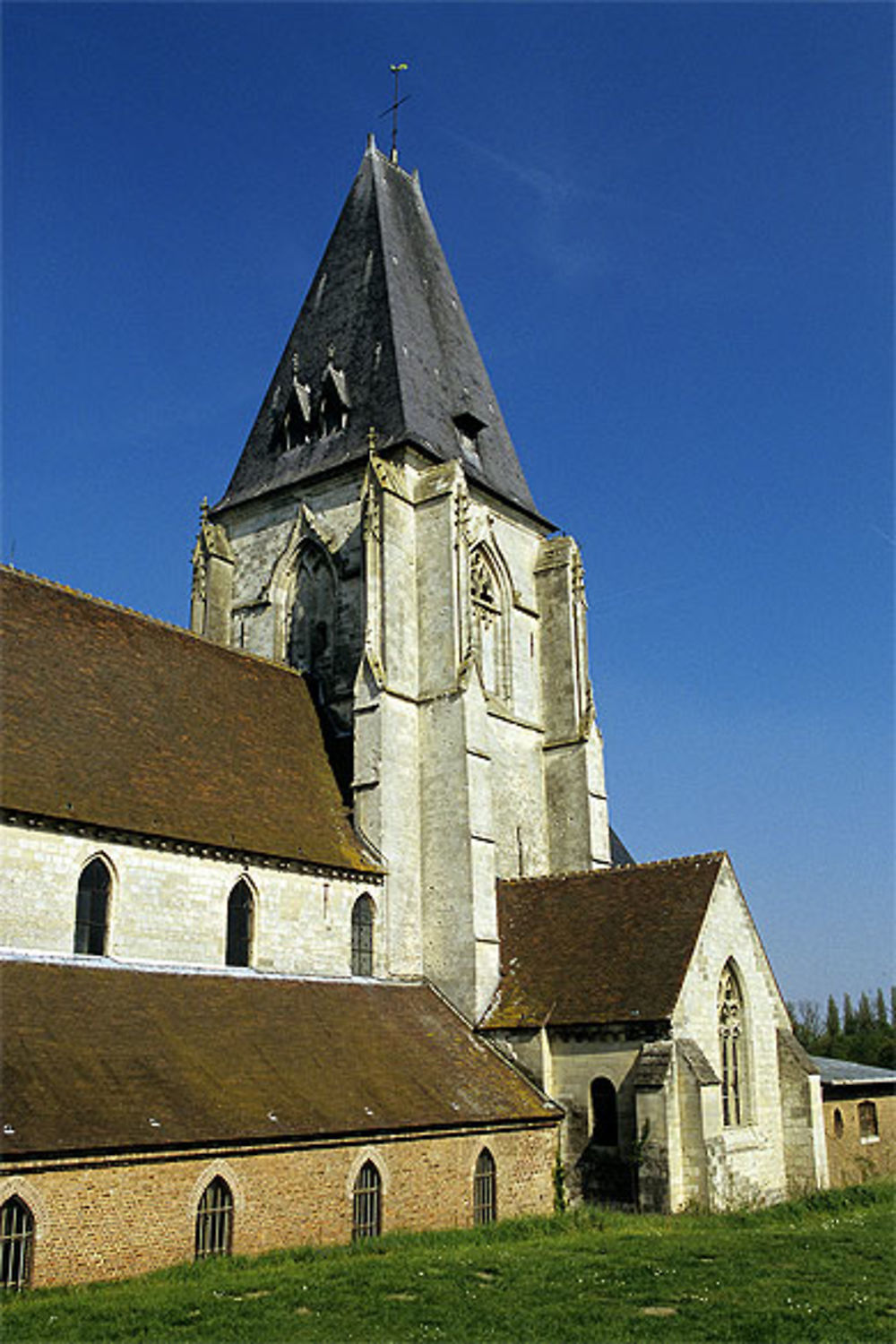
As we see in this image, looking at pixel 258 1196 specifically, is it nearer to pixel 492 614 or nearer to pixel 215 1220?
pixel 215 1220

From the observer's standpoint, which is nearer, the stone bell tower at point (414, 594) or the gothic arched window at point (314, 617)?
the stone bell tower at point (414, 594)

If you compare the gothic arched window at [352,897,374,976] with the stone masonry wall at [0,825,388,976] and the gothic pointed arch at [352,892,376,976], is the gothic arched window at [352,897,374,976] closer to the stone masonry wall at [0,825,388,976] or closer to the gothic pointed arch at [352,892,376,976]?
the gothic pointed arch at [352,892,376,976]

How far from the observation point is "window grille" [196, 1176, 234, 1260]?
16375 mm

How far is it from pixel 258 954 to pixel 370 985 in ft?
9.64

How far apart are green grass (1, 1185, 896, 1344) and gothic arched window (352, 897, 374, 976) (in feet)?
20.5

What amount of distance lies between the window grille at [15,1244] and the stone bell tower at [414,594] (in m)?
11.6

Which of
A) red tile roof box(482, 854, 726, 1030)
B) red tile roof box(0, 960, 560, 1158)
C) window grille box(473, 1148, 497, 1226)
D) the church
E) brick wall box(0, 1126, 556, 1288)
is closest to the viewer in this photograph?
brick wall box(0, 1126, 556, 1288)

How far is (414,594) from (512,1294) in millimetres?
17482

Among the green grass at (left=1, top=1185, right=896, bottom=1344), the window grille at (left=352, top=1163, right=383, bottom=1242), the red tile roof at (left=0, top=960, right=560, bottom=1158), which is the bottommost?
the green grass at (left=1, top=1185, right=896, bottom=1344)

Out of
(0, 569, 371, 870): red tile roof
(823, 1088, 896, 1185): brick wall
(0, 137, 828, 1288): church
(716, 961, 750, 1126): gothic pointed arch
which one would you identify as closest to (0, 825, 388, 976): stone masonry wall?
(0, 137, 828, 1288): church

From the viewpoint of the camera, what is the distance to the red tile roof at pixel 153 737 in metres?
20.3

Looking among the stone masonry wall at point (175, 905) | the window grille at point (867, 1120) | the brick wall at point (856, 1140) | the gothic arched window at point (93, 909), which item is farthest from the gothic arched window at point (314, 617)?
the window grille at point (867, 1120)

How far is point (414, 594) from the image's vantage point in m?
29.3

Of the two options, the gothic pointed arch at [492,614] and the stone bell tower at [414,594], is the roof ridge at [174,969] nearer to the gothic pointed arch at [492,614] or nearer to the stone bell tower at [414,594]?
the stone bell tower at [414,594]
